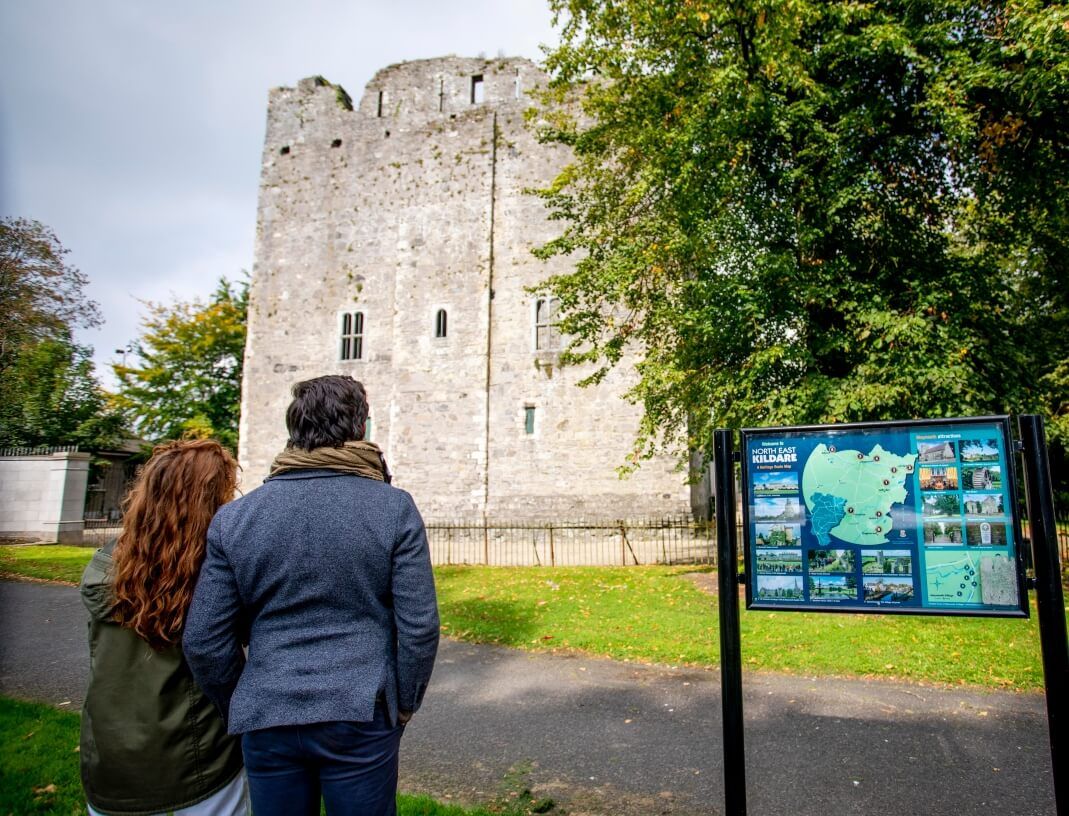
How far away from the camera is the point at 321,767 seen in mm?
2158

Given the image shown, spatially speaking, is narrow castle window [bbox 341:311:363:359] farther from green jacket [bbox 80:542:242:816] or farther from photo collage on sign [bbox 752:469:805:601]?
green jacket [bbox 80:542:242:816]

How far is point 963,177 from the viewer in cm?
1013

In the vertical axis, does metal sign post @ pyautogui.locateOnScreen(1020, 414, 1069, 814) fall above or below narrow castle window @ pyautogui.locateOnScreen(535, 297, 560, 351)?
below

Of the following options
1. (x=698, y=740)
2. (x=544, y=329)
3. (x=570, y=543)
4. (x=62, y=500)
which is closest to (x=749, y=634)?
(x=698, y=740)

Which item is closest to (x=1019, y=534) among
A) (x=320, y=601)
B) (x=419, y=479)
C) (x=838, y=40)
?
(x=320, y=601)

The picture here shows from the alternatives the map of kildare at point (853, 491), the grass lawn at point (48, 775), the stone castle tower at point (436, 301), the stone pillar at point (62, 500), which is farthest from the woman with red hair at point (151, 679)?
the stone pillar at point (62, 500)

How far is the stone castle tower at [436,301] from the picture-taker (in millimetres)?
20688

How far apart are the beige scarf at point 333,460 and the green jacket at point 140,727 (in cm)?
80

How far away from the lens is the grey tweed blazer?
212 cm

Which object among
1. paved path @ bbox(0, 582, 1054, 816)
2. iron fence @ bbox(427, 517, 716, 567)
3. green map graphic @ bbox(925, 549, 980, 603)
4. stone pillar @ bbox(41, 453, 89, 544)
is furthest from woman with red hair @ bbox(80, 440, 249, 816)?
stone pillar @ bbox(41, 453, 89, 544)

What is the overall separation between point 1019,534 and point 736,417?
6.75 metres

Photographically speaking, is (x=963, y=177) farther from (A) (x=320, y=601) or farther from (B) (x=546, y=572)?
(A) (x=320, y=601)

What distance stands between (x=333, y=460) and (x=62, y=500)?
20100 mm

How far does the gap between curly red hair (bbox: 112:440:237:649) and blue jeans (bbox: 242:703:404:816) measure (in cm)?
55
